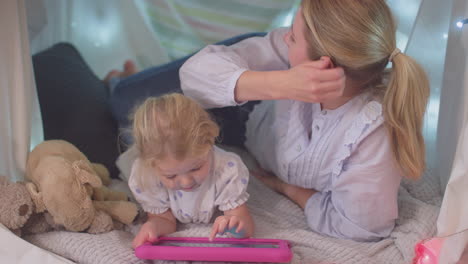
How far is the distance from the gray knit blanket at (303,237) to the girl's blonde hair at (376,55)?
146mm

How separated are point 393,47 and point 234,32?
0.66 m

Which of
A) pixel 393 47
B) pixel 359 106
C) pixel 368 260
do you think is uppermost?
pixel 393 47

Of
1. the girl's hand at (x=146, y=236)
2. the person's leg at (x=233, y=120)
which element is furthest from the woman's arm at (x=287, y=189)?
the girl's hand at (x=146, y=236)

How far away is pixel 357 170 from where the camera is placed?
1001 mm

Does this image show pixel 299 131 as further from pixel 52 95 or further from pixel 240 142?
pixel 52 95

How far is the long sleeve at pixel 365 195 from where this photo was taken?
989 millimetres

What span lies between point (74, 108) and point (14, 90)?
32cm

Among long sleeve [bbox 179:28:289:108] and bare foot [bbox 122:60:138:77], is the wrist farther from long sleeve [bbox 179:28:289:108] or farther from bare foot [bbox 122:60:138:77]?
bare foot [bbox 122:60:138:77]

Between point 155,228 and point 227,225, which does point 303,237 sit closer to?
point 227,225

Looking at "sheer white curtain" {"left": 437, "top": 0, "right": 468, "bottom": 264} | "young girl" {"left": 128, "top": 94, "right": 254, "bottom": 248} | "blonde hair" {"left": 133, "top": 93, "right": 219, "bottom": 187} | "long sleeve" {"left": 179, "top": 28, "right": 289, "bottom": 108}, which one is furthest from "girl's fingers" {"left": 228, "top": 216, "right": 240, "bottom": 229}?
"sheer white curtain" {"left": 437, "top": 0, "right": 468, "bottom": 264}

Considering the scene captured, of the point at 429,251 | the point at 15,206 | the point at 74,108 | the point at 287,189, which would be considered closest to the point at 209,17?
the point at 74,108

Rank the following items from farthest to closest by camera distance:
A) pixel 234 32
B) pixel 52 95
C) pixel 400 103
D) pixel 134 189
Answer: pixel 234 32
pixel 52 95
pixel 134 189
pixel 400 103

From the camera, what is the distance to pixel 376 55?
0.92m

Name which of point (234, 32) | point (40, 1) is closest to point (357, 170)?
point (234, 32)
